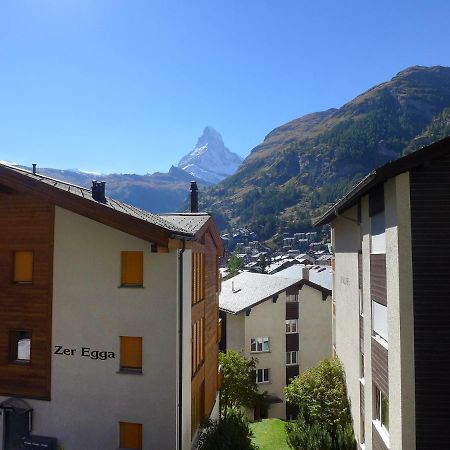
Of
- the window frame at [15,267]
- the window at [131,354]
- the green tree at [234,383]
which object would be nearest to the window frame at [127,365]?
the window at [131,354]

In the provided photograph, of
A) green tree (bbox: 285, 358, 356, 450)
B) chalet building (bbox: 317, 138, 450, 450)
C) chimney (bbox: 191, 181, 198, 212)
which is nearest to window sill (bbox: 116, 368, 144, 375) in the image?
chalet building (bbox: 317, 138, 450, 450)

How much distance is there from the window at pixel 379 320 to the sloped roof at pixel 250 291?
912 inches

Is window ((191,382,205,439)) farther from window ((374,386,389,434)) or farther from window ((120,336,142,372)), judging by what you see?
window ((374,386,389,434))

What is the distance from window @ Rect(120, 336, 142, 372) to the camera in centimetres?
1541

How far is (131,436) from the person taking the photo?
15.2m

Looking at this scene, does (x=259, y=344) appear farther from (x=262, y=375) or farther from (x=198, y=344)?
(x=198, y=344)

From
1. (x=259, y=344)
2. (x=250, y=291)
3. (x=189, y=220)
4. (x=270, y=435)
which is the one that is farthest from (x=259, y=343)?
(x=189, y=220)

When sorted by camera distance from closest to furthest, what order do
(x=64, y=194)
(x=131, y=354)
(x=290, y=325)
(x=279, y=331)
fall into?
(x=64, y=194) → (x=131, y=354) → (x=279, y=331) → (x=290, y=325)

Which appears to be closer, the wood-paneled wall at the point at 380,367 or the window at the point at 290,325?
the wood-paneled wall at the point at 380,367

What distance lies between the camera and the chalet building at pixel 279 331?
38.0 metres

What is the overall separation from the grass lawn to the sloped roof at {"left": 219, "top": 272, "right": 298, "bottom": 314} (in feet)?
32.0

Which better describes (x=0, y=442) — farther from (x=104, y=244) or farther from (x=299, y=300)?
(x=299, y=300)

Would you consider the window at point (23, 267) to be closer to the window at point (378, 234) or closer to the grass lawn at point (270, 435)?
the window at point (378, 234)

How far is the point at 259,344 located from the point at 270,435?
40.9 ft
